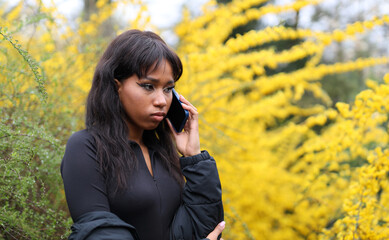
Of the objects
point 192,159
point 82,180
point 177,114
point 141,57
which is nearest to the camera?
point 82,180

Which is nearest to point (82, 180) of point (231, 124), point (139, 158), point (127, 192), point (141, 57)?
point (127, 192)

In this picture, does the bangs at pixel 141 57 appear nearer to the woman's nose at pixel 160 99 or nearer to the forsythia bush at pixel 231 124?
the woman's nose at pixel 160 99

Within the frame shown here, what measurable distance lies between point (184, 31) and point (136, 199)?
2.77 metres

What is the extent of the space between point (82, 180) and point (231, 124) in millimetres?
3218

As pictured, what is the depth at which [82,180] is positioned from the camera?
4.58 feet

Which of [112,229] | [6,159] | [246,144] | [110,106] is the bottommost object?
[246,144]

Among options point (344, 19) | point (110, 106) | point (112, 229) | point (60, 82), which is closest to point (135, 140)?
point (110, 106)

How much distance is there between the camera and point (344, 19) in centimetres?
1119

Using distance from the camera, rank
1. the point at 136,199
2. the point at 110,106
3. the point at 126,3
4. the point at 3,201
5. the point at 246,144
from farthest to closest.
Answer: the point at 246,144 < the point at 126,3 < the point at 3,201 < the point at 110,106 < the point at 136,199

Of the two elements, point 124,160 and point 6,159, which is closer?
point 124,160

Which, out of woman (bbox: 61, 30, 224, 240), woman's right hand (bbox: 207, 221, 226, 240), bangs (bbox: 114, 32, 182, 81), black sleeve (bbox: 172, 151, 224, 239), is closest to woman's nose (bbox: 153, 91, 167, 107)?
woman (bbox: 61, 30, 224, 240)

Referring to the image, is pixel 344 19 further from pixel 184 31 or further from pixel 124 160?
pixel 124 160

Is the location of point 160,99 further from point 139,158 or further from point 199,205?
point 199,205

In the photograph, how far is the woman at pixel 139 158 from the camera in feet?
4.86
